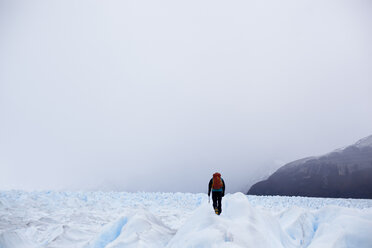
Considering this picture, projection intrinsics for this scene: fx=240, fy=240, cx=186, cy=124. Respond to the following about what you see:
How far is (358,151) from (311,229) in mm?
79073

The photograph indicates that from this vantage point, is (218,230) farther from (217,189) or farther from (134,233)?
(217,189)

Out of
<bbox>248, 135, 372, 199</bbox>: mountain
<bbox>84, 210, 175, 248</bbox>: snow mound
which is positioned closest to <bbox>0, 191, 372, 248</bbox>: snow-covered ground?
<bbox>84, 210, 175, 248</bbox>: snow mound

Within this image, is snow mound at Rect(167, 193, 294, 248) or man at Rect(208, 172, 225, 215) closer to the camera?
snow mound at Rect(167, 193, 294, 248)

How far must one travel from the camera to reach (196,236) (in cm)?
489

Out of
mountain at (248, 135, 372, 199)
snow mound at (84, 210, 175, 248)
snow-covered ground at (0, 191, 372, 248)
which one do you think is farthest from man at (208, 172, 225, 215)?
mountain at (248, 135, 372, 199)

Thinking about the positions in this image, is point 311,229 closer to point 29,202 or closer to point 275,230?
point 275,230

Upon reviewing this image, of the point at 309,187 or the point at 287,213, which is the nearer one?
the point at 287,213

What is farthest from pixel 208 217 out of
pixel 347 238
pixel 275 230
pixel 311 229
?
Answer: pixel 311 229

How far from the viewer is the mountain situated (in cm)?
6762

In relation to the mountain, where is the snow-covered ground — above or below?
above

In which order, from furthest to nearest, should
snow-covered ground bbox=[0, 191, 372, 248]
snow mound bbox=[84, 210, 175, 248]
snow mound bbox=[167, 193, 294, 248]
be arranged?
1. snow mound bbox=[84, 210, 175, 248]
2. snow-covered ground bbox=[0, 191, 372, 248]
3. snow mound bbox=[167, 193, 294, 248]

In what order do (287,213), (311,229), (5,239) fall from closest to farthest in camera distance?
(5,239)
(311,229)
(287,213)

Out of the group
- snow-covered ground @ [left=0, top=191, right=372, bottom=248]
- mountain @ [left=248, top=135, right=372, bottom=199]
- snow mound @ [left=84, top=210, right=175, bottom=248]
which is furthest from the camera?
mountain @ [left=248, top=135, right=372, bottom=199]

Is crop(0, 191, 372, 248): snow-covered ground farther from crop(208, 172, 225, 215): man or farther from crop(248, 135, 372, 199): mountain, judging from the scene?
crop(248, 135, 372, 199): mountain
